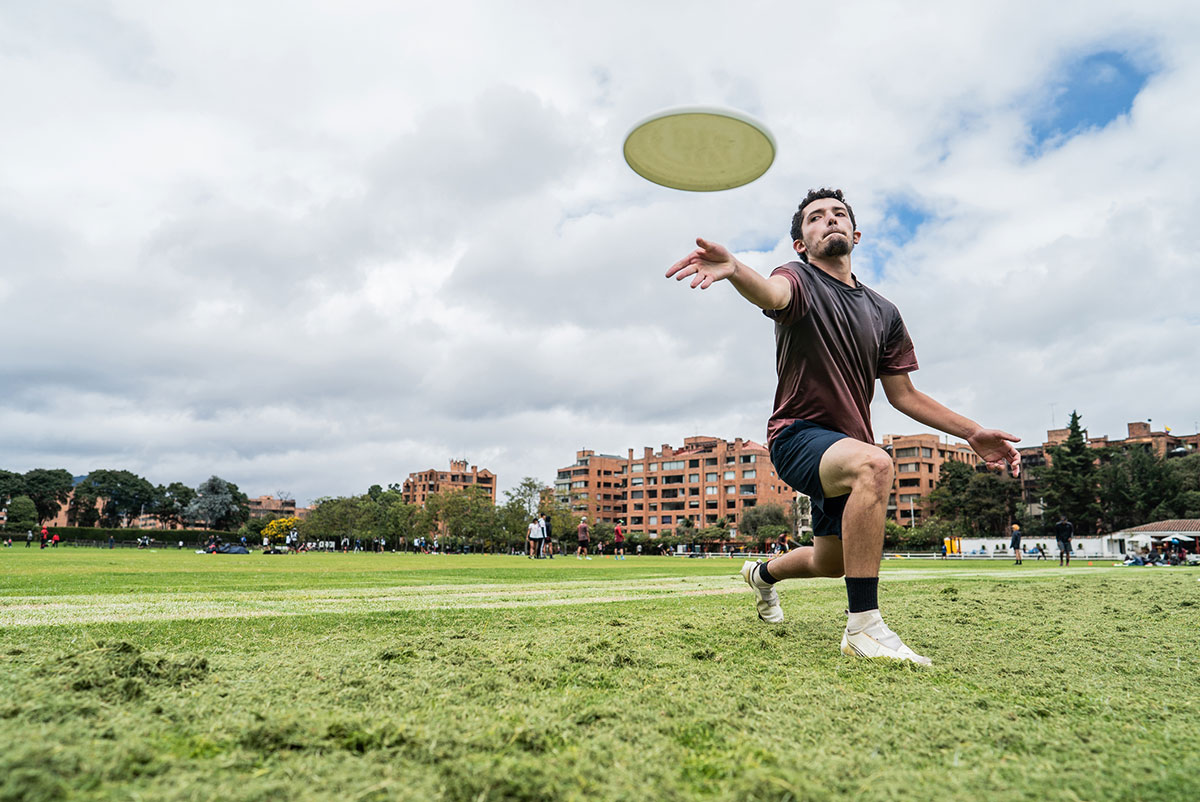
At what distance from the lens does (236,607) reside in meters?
5.09

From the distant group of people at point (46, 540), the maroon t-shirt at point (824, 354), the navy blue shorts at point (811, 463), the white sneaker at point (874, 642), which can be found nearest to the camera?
the white sneaker at point (874, 642)

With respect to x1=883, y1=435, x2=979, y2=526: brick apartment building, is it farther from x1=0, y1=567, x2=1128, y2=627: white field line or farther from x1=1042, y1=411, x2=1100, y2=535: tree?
x1=0, y1=567, x2=1128, y2=627: white field line

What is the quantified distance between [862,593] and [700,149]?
256 centimetres

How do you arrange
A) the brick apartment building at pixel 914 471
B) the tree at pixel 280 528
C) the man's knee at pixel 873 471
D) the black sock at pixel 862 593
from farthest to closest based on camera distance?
1. the brick apartment building at pixel 914 471
2. the tree at pixel 280 528
3. the man's knee at pixel 873 471
4. the black sock at pixel 862 593

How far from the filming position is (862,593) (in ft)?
10.6

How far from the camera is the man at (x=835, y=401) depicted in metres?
3.21

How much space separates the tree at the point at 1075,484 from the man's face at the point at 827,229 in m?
85.7

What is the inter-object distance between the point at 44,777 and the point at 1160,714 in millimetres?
2605

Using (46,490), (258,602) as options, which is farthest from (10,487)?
(258,602)

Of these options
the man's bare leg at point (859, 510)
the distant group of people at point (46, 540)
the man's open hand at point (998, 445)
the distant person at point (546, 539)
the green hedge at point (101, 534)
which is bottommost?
the green hedge at point (101, 534)

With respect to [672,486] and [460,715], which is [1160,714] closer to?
[460,715]

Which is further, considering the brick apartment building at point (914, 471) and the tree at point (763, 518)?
the brick apartment building at point (914, 471)

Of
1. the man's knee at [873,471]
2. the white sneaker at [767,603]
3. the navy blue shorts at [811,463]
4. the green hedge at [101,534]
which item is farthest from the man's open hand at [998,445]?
the green hedge at [101,534]

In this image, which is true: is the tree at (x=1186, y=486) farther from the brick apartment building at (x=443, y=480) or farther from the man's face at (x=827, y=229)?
the brick apartment building at (x=443, y=480)
